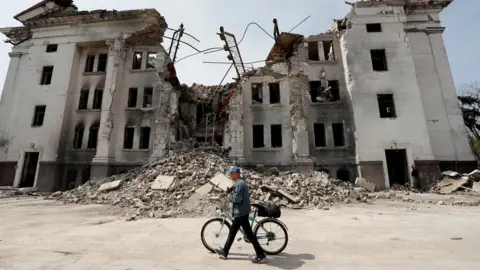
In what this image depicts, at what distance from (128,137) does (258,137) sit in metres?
9.33

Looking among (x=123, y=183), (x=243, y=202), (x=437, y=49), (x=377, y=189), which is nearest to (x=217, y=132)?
(x=123, y=183)

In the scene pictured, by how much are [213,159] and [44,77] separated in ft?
51.8

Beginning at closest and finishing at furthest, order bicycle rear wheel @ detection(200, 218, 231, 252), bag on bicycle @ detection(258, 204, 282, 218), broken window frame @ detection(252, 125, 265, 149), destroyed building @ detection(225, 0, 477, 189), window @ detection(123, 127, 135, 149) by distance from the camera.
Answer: bag on bicycle @ detection(258, 204, 282, 218), bicycle rear wheel @ detection(200, 218, 231, 252), destroyed building @ detection(225, 0, 477, 189), broken window frame @ detection(252, 125, 265, 149), window @ detection(123, 127, 135, 149)

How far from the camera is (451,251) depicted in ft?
→ 14.0

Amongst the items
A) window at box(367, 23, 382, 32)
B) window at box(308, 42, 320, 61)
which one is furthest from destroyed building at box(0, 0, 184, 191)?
window at box(367, 23, 382, 32)

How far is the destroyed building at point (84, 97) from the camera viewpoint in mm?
16203

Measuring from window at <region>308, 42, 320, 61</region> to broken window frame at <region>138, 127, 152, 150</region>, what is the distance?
1283cm

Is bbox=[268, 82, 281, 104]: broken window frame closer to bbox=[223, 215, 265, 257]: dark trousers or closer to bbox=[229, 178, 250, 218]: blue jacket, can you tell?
bbox=[229, 178, 250, 218]: blue jacket

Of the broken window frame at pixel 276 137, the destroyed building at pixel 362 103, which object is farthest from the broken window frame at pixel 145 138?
the broken window frame at pixel 276 137

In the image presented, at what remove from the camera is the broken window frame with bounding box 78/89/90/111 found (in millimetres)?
17734

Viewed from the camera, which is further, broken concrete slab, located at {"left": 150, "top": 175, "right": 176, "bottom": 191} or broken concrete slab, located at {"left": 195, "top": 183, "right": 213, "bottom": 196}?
broken concrete slab, located at {"left": 150, "top": 175, "right": 176, "bottom": 191}

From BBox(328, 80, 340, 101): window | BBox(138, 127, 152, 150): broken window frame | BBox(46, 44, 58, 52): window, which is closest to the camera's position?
BBox(328, 80, 340, 101): window

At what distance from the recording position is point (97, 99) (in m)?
17.8

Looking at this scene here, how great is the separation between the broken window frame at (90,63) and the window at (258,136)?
13.6 metres
